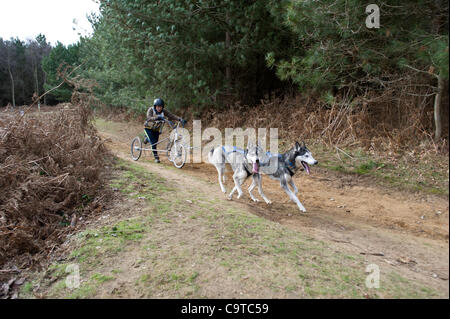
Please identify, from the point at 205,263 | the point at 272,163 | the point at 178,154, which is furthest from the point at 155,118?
the point at 205,263

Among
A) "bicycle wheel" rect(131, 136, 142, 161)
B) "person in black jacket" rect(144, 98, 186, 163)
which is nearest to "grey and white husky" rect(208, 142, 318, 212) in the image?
"person in black jacket" rect(144, 98, 186, 163)

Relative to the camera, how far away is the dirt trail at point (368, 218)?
9.00 feet

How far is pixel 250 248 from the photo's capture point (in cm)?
382

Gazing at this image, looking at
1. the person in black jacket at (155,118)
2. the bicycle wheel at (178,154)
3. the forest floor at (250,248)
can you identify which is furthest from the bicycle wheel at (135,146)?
the forest floor at (250,248)

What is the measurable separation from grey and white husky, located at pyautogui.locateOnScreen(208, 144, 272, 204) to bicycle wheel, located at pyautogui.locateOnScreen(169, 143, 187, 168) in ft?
10.0

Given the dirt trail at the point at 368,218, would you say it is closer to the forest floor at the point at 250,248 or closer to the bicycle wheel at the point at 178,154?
the forest floor at the point at 250,248

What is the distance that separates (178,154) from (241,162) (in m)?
4.65

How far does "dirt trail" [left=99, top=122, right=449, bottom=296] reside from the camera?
9.00 ft

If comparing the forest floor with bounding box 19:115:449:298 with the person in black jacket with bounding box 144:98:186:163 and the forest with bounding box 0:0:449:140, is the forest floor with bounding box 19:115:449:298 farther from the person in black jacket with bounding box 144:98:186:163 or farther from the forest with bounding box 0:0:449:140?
the person in black jacket with bounding box 144:98:186:163

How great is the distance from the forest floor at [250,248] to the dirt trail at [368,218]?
0.02m

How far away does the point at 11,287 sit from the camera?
3.71 meters

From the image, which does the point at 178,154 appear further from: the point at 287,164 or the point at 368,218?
the point at 368,218
